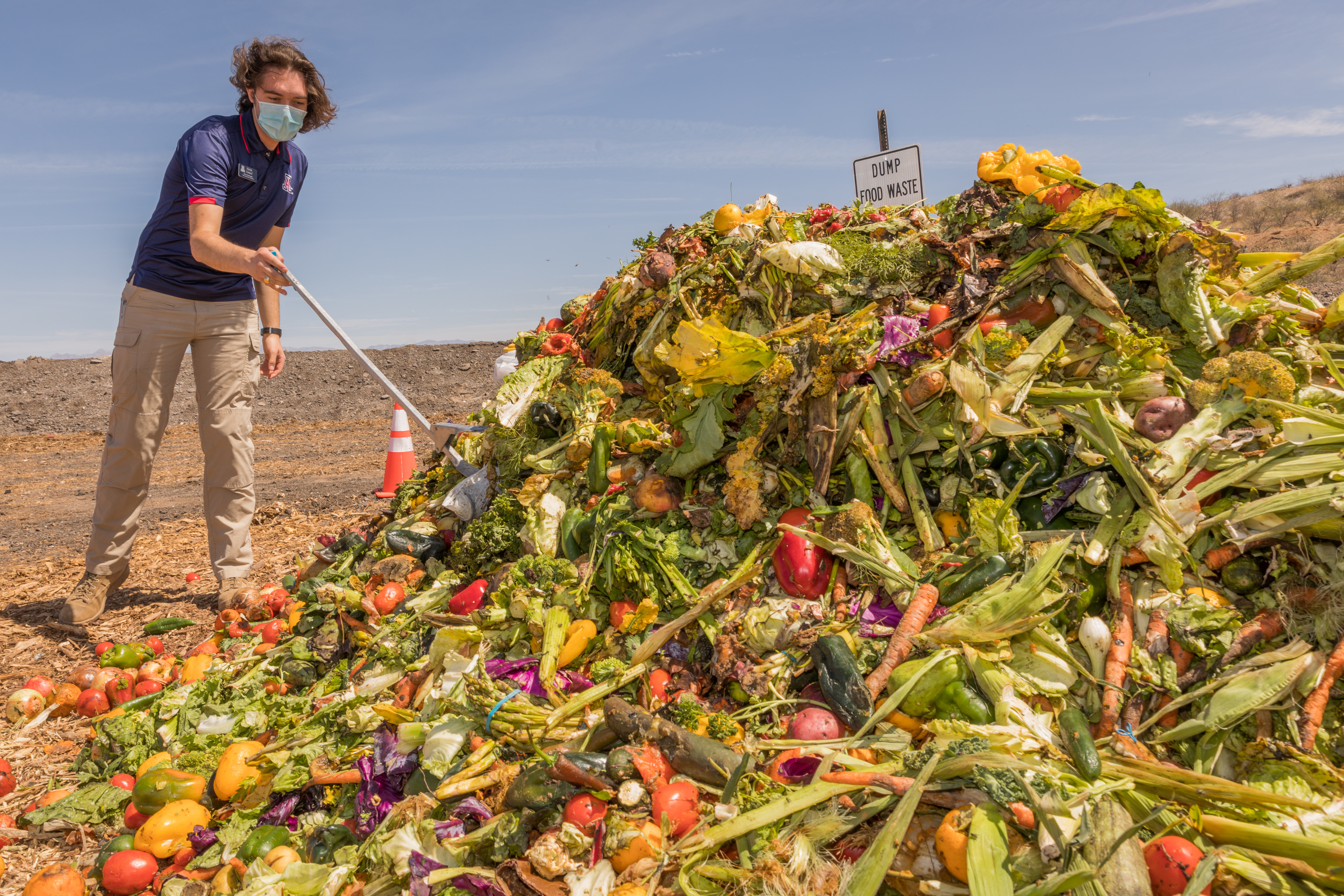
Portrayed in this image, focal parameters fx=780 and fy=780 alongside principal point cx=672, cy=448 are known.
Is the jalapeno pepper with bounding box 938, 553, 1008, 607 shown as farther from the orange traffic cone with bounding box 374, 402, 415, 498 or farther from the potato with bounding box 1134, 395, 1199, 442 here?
the orange traffic cone with bounding box 374, 402, 415, 498

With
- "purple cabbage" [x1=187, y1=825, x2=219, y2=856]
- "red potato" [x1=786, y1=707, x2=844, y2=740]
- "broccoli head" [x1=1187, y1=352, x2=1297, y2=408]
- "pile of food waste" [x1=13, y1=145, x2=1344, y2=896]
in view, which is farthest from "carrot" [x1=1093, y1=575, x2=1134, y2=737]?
"purple cabbage" [x1=187, y1=825, x2=219, y2=856]

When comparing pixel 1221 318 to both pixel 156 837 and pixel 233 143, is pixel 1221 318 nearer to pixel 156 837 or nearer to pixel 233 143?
pixel 156 837

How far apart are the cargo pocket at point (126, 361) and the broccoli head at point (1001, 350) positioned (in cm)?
515

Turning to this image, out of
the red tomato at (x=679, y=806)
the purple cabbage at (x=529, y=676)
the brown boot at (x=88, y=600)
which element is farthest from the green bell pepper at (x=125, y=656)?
the red tomato at (x=679, y=806)

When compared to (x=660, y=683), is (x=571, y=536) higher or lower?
higher

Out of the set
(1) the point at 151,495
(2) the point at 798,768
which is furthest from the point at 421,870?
(1) the point at 151,495

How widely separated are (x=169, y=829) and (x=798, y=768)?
2.52 m

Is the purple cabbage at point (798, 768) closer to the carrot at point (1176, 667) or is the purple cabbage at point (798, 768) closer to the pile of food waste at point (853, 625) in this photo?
the pile of food waste at point (853, 625)

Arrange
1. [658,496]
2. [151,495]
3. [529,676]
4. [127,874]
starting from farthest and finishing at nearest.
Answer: [151,495], [658,496], [529,676], [127,874]

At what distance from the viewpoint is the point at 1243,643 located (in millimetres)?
2582

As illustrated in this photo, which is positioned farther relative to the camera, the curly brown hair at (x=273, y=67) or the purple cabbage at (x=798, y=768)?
the curly brown hair at (x=273, y=67)

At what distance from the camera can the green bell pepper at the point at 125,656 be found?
4746mm

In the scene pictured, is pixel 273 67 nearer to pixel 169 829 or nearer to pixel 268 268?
pixel 268 268

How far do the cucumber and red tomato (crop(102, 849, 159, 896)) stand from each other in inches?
133
